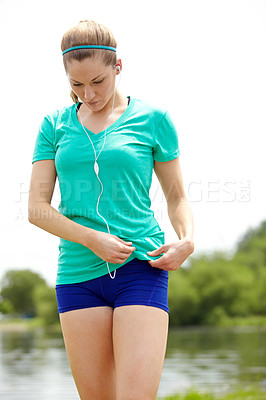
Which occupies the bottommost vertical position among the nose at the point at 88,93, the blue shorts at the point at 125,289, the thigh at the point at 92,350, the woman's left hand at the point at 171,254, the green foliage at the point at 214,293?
the green foliage at the point at 214,293

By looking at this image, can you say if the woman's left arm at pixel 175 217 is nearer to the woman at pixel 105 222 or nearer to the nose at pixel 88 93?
the woman at pixel 105 222

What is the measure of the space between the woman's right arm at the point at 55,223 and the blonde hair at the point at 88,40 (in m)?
0.46

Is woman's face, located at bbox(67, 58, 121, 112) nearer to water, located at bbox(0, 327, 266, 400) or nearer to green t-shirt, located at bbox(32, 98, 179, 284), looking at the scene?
green t-shirt, located at bbox(32, 98, 179, 284)

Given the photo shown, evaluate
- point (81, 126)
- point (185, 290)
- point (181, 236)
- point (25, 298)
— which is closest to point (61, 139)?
point (81, 126)

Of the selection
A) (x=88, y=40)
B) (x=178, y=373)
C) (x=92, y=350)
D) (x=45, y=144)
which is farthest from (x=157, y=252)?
(x=178, y=373)

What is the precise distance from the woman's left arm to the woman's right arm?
0.48 ft

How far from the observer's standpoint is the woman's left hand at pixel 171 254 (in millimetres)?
2236

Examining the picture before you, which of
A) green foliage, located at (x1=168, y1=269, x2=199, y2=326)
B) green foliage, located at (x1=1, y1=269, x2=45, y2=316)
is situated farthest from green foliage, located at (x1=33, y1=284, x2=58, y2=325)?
green foliage, located at (x1=1, y1=269, x2=45, y2=316)

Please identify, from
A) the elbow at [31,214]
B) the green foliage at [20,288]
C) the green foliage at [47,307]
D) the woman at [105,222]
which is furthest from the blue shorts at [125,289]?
the green foliage at [20,288]

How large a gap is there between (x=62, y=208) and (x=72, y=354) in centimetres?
60

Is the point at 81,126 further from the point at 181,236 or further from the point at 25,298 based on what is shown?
the point at 25,298

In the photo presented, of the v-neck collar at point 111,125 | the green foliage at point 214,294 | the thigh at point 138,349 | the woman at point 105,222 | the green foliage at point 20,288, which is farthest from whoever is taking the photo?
the green foliage at point 20,288

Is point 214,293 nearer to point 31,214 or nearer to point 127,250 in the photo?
point 31,214

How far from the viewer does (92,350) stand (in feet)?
7.53
